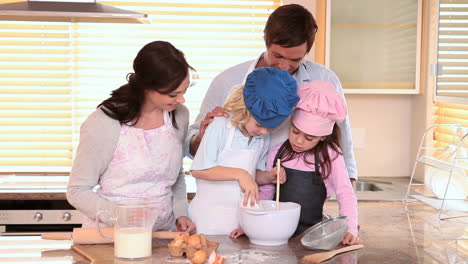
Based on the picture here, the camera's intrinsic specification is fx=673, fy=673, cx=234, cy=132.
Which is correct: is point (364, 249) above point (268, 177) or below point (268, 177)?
below

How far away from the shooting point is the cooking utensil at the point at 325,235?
181cm

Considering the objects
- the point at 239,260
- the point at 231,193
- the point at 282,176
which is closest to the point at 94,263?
the point at 239,260

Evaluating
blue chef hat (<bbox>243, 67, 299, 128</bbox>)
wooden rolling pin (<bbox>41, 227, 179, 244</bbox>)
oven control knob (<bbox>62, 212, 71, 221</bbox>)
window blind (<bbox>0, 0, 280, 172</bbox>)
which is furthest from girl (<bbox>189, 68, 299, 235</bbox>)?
window blind (<bbox>0, 0, 280, 172</bbox>)

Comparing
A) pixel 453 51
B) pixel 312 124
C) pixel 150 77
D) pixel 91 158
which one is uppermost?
pixel 453 51

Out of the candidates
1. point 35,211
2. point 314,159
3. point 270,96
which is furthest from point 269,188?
point 35,211

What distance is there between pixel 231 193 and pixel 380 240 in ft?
1.58

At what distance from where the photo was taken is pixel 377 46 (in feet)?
11.7

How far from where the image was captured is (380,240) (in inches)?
81.2

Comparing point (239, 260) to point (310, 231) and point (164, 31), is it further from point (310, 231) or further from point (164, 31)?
point (164, 31)

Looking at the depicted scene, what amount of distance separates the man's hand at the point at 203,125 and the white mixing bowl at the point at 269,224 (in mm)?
327

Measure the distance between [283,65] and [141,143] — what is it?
19.9 inches

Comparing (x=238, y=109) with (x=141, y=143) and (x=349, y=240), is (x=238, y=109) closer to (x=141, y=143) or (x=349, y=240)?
(x=141, y=143)

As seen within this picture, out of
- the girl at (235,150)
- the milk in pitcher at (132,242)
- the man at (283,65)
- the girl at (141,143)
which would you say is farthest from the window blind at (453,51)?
the milk in pitcher at (132,242)

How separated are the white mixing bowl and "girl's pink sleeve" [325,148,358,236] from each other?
0.63 ft
